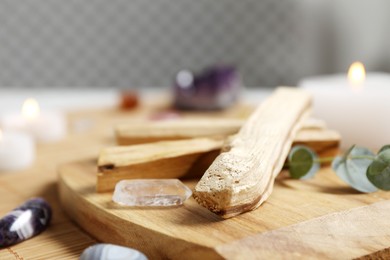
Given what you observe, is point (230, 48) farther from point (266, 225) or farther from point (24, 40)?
point (266, 225)

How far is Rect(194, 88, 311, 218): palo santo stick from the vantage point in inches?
19.3

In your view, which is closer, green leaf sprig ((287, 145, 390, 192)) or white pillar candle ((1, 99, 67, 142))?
green leaf sprig ((287, 145, 390, 192))

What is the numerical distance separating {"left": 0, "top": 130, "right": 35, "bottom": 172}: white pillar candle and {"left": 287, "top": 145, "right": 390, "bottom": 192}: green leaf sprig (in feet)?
1.16

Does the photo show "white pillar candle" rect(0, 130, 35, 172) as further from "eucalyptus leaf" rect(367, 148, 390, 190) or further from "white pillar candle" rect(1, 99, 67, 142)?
"eucalyptus leaf" rect(367, 148, 390, 190)

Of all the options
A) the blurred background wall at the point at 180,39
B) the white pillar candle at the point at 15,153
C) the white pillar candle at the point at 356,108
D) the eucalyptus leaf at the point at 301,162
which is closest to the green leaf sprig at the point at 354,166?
the eucalyptus leaf at the point at 301,162

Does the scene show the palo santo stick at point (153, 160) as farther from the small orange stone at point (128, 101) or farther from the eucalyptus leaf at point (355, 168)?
the small orange stone at point (128, 101)

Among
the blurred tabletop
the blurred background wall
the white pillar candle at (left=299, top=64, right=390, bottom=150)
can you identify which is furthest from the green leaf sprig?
the blurred background wall

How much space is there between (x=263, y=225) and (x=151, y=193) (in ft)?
0.37

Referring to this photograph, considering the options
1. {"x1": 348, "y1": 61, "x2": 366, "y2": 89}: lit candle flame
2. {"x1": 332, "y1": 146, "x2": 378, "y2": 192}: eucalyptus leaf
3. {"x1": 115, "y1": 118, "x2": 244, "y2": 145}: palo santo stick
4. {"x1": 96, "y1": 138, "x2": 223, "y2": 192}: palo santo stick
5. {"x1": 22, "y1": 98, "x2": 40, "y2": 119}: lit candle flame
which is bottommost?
{"x1": 332, "y1": 146, "x2": 378, "y2": 192}: eucalyptus leaf

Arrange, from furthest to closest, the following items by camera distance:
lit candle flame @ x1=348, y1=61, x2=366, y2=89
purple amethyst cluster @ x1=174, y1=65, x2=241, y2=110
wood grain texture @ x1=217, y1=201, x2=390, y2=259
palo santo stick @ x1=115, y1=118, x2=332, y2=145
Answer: purple amethyst cluster @ x1=174, y1=65, x2=241, y2=110 < lit candle flame @ x1=348, y1=61, x2=366, y2=89 < palo santo stick @ x1=115, y1=118, x2=332, y2=145 < wood grain texture @ x1=217, y1=201, x2=390, y2=259

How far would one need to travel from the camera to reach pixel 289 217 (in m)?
0.51

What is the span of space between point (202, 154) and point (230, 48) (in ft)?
4.47

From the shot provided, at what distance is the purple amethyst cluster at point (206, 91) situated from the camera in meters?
1.12

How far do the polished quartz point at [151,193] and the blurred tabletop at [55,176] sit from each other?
2.1 inches
